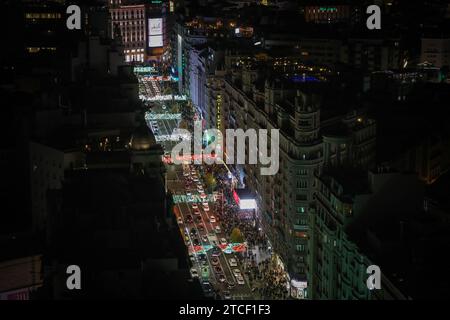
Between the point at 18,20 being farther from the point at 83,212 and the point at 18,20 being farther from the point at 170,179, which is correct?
the point at 83,212

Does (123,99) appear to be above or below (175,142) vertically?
above

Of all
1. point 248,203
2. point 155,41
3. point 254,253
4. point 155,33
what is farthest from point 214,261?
point 155,33

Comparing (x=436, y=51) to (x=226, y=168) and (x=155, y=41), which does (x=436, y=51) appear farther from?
(x=155, y=41)

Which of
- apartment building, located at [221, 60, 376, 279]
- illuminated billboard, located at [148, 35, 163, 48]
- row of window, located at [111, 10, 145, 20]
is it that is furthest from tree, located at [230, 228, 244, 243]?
row of window, located at [111, 10, 145, 20]

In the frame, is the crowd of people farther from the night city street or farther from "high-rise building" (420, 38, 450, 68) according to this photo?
"high-rise building" (420, 38, 450, 68)

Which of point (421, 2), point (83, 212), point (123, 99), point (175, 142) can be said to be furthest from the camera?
point (421, 2)

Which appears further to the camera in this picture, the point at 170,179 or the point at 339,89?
the point at 170,179

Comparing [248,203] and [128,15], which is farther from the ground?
[128,15]
